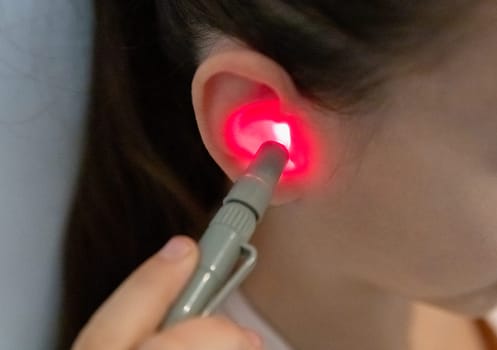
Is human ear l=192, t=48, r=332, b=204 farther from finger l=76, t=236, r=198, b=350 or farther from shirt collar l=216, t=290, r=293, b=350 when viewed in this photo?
shirt collar l=216, t=290, r=293, b=350

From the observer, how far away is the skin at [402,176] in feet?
1.74

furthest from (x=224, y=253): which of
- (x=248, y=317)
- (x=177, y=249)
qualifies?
(x=248, y=317)

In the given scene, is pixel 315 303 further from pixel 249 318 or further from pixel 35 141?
pixel 35 141

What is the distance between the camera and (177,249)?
0.52 metres

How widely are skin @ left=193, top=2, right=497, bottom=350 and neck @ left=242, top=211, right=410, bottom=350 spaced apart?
0.02m

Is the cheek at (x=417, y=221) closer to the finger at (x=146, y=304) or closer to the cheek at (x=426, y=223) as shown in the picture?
the cheek at (x=426, y=223)

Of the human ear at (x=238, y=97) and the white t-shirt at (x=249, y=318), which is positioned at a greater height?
the human ear at (x=238, y=97)

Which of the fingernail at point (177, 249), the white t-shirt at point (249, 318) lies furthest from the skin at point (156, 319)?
the white t-shirt at point (249, 318)

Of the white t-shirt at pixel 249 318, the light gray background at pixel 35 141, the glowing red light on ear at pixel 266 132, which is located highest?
the glowing red light on ear at pixel 266 132

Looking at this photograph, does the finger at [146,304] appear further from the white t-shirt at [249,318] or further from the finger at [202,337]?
the white t-shirt at [249,318]

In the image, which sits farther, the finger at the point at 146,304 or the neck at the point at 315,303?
the neck at the point at 315,303

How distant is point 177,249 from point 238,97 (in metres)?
0.11

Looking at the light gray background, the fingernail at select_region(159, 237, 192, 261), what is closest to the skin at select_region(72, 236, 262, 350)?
the fingernail at select_region(159, 237, 192, 261)

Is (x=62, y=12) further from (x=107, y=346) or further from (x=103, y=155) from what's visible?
(x=107, y=346)
